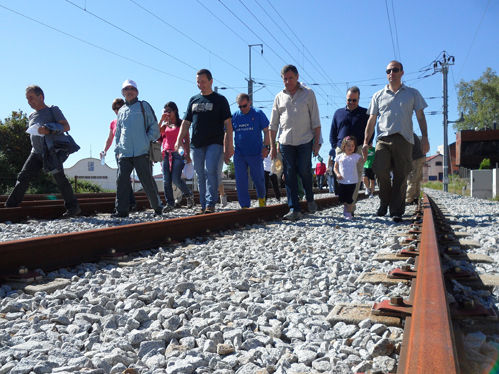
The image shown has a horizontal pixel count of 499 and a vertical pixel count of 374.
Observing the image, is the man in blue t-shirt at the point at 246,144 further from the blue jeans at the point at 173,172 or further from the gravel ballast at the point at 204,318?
the gravel ballast at the point at 204,318

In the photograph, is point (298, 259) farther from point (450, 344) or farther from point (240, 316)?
point (450, 344)

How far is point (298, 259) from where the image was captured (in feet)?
11.5

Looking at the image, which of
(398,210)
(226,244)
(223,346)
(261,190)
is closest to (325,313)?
(223,346)

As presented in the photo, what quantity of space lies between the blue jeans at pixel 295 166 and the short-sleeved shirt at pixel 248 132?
0.46 metres

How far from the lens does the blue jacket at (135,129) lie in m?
6.39

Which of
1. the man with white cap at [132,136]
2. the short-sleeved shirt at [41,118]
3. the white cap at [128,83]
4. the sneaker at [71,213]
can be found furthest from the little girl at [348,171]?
the short-sleeved shirt at [41,118]

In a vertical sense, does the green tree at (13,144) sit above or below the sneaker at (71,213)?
above

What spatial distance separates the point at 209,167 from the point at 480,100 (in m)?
63.6

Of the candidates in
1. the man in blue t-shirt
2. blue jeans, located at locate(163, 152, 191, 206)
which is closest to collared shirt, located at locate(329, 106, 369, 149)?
the man in blue t-shirt

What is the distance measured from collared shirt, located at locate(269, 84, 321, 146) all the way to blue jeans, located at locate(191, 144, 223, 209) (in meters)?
1.04

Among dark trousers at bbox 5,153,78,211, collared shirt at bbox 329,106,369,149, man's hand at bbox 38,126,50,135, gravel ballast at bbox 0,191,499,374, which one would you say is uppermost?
collared shirt at bbox 329,106,369,149

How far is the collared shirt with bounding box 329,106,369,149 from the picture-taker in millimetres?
7254

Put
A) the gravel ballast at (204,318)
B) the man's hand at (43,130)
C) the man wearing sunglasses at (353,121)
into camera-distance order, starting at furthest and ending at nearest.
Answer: the man wearing sunglasses at (353,121), the man's hand at (43,130), the gravel ballast at (204,318)

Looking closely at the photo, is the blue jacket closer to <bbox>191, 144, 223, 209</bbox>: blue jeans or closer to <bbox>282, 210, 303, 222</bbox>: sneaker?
<bbox>191, 144, 223, 209</bbox>: blue jeans
